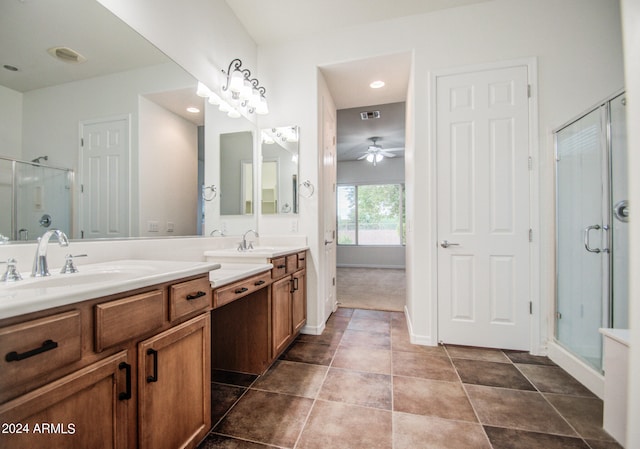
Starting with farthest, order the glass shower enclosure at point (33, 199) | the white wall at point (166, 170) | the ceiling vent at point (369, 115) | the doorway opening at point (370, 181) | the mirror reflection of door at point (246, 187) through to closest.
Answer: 1. the ceiling vent at point (369, 115)
2. the doorway opening at point (370, 181)
3. the mirror reflection of door at point (246, 187)
4. the white wall at point (166, 170)
5. the glass shower enclosure at point (33, 199)

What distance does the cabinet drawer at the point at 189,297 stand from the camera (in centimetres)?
106

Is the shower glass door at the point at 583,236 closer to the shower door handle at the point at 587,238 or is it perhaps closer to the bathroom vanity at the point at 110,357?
the shower door handle at the point at 587,238

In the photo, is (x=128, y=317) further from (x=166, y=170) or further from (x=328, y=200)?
(x=328, y=200)

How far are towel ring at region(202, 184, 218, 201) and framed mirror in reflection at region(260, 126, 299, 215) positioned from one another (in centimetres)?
60

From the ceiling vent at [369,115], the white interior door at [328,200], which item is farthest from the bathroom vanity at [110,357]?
the ceiling vent at [369,115]

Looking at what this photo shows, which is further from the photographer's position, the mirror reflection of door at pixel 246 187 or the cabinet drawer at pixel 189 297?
the mirror reflection of door at pixel 246 187

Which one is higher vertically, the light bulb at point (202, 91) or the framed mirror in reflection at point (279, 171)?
the light bulb at point (202, 91)

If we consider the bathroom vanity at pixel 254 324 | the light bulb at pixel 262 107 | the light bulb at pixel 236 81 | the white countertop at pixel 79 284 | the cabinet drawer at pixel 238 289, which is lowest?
the bathroom vanity at pixel 254 324

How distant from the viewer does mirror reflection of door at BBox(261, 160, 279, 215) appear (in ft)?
9.23

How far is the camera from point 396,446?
4.17 feet

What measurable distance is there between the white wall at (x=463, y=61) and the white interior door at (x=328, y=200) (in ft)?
1.04

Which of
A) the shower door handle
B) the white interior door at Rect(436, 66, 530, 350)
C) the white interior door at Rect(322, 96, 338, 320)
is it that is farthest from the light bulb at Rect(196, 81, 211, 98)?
the shower door handle

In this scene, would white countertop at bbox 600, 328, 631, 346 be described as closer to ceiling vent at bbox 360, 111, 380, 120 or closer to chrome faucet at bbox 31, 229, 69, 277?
chrome faucet at bbox 31, 229, 69, 277

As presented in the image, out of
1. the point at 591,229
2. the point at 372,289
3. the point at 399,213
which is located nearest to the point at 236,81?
the point at 591,229
